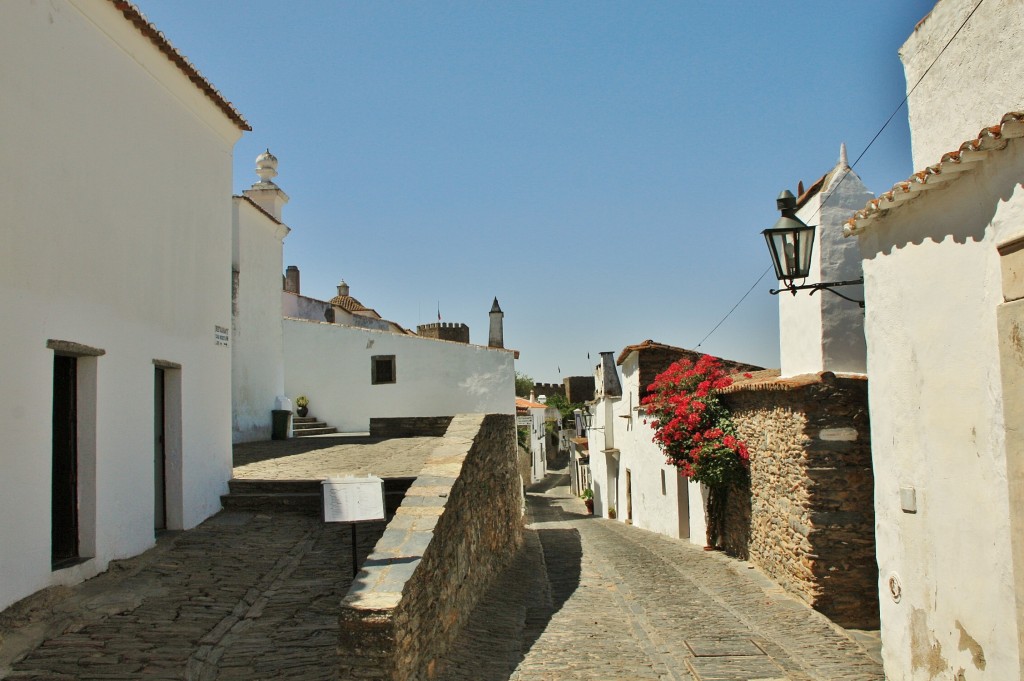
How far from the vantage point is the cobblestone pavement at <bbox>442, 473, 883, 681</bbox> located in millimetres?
6941

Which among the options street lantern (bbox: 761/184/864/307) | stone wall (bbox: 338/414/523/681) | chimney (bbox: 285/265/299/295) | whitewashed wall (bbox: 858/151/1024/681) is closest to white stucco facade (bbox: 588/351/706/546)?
stone wall (bbox: 338/414/523/681)

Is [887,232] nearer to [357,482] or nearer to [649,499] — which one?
[357,482]

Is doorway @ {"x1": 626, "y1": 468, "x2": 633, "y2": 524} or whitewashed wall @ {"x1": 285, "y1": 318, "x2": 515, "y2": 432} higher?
whitewashed wall @ {"x1": 285, "y1": 318, "x2": 515, "y2": 432}

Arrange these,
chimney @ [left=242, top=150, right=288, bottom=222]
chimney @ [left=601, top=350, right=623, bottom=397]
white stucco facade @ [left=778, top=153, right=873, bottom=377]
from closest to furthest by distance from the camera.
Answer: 1. white stucco facade @ [left=778, top=153, right=873, bottom=377]
2. chimney @ [left=242, top=150, right=288, bottom=222]
3. chimney @ [left=601, top=350, right=623, bottom=397]

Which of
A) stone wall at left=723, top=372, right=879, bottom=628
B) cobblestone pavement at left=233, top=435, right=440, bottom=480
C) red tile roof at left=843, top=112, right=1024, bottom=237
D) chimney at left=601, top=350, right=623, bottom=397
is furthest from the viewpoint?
chimney at left=601, top=350, right=623, bottom=397

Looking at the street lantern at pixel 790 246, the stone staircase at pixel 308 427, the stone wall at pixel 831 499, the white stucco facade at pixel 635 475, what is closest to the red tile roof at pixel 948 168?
the street lantern at pixel 790 246

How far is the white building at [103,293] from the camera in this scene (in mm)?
5863

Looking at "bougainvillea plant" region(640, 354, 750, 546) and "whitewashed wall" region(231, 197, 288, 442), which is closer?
"bougainvillea plant" region(640, 354, 750, 546)

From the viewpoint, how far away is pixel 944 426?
5.94m

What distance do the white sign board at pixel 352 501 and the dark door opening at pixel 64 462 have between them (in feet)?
8.42

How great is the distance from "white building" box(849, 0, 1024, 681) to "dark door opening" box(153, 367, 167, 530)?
287 inches

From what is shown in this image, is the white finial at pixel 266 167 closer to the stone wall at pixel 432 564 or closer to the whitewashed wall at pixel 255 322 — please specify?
the whitewashed wall at pixel 255 322

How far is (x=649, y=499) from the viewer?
63.0 feet

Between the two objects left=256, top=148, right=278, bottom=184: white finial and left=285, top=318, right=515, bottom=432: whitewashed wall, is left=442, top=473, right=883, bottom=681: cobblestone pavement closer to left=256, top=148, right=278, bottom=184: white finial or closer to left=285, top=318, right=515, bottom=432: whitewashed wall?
left=285, top=318, right=515, bottom=432: whitewashed wall
